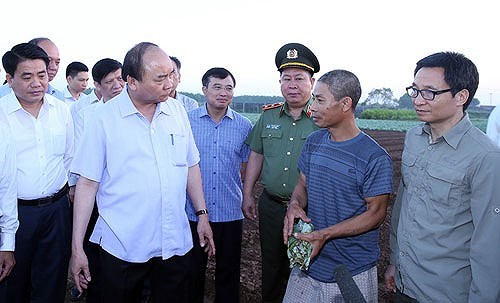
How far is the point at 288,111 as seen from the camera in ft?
12.0

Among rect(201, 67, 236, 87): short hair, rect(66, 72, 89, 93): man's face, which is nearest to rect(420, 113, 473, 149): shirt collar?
rect(201, 67, 236, 87): short hair

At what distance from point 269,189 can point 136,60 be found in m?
1.66

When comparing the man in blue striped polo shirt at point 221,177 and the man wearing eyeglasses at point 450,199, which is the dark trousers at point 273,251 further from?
the man wearing eyeglasses at point 450,199

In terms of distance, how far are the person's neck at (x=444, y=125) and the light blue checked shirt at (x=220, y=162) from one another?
6.67ft

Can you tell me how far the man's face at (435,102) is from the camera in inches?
80.9

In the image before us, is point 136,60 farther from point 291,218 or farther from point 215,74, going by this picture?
point 215,74

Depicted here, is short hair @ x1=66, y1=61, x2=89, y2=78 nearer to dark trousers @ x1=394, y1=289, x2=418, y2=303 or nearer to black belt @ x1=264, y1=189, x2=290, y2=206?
black belt @ x1=264, y1=189, x2=290, y2=206

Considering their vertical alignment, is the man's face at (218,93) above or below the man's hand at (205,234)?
above

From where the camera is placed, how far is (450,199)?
2.02m

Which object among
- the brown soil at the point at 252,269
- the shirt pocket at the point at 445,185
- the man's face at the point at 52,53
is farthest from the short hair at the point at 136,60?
the brown soil at the point at 252,269

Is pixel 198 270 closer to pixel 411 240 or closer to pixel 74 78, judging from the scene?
pixel 411 240

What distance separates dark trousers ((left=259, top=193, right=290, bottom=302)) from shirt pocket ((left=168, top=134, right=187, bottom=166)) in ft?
3.78

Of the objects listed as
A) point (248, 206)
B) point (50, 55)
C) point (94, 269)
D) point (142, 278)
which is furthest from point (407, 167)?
point (50, 55)

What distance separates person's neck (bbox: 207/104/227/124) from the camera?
3.89m
